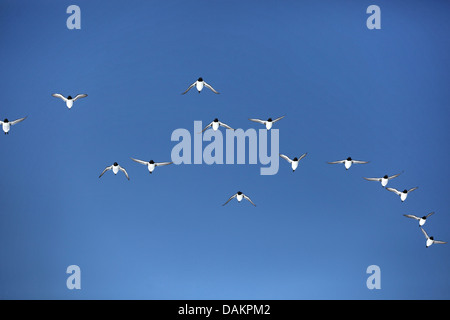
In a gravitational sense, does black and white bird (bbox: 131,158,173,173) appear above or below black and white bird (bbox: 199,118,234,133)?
below

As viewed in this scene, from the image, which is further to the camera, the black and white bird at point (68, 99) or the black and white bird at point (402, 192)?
the black and white bird at point (402, 192)

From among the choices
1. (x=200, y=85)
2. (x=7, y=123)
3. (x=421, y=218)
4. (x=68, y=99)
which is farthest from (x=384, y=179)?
(x=7, y=123)

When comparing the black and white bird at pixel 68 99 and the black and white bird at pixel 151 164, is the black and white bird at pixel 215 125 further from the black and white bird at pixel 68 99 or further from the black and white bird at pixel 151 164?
the black and white bird at pixel 68 99

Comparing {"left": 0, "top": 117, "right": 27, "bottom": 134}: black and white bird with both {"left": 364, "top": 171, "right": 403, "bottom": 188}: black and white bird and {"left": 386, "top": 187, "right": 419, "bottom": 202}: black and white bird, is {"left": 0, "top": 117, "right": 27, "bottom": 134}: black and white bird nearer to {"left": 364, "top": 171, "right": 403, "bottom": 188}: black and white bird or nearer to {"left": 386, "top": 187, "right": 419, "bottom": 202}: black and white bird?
{"left": 364, "top": 171, "right": 403, "bottom": 188}: black and white bird

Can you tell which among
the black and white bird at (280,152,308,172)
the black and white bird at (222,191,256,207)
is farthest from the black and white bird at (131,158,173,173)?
the black and white bird at (280,152,308,172)

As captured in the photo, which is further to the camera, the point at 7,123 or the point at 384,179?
the point at 384,179

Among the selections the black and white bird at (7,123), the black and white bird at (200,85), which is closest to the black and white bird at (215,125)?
the black and white bird at (200,85)

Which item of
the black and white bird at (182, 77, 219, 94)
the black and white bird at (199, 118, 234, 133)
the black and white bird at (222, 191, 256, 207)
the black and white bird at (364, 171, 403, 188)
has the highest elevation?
the black and white bird at (182, 77, 219, 94)

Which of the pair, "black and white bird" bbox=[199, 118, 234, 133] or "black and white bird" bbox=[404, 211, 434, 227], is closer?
"black and white bird" bbox=[199, 118, 234, 133]

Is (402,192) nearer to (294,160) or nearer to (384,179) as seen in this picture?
(384,179)

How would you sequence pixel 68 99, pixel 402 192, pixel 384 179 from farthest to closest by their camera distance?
1. pixel 402 192
2. pixel 384 179
3. pixel 68 99
